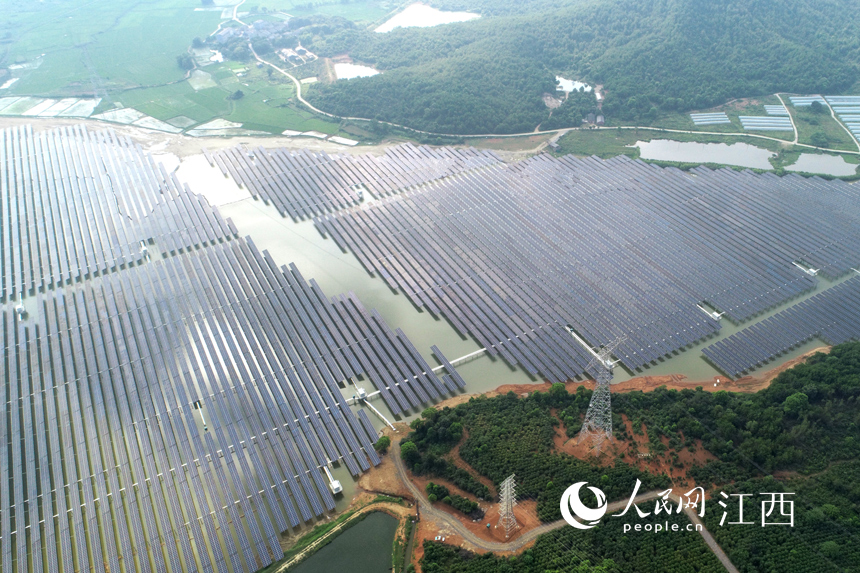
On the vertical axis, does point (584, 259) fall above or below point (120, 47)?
below

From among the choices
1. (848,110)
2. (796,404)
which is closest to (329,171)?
(796,404)

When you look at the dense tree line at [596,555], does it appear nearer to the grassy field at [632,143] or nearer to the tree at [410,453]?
the tree at [410,453]

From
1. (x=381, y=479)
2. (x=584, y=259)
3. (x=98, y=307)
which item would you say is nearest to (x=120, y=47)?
(x=98, y=307)

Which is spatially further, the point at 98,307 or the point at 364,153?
the point at 364,153

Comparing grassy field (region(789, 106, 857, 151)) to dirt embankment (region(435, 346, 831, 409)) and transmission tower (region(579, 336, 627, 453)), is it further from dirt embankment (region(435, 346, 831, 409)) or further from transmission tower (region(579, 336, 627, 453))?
transmission tower (region(579, 336, 627, 453))

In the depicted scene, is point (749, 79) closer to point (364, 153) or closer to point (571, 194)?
point (571, 194)

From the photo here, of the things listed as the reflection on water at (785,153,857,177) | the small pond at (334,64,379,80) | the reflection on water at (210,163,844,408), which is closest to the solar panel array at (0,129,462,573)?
the reflection on water at (210,163,844,408)
